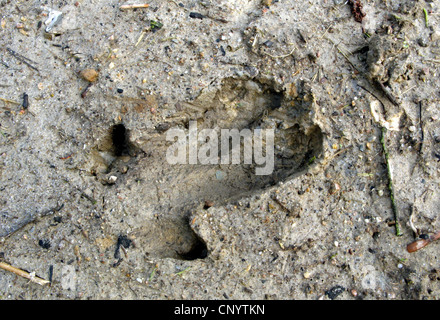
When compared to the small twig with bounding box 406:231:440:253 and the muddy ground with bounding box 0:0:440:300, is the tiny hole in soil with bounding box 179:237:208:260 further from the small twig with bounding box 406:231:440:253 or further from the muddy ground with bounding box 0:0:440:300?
the small twig with bounding box 406:231:440:253

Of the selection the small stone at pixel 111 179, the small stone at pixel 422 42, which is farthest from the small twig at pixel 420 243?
the small stone at pixel 111 179

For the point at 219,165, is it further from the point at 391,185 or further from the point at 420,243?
the point at 420,243

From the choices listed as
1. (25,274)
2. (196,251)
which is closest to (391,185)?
(196,251)

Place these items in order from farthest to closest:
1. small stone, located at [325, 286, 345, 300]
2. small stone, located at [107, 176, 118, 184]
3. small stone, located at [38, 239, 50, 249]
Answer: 1. small stone, located at [107, 176, 118, 184]
2. small stone, located at [38, 239, 50, 249]
3. small stone, located at [325, 286, 345, 300]

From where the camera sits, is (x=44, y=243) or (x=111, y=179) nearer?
(x=44, y=243)

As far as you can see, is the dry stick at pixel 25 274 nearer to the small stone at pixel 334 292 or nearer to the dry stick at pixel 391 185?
the small stone at pixel 334 292

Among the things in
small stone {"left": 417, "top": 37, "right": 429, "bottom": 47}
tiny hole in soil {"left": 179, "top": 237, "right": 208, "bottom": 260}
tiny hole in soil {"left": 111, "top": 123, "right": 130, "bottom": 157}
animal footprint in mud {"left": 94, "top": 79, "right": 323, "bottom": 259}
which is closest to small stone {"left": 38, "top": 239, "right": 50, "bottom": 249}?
animal footprint in mud {"left": 94, "top": 79, "right": 323, "bottom": 259}
